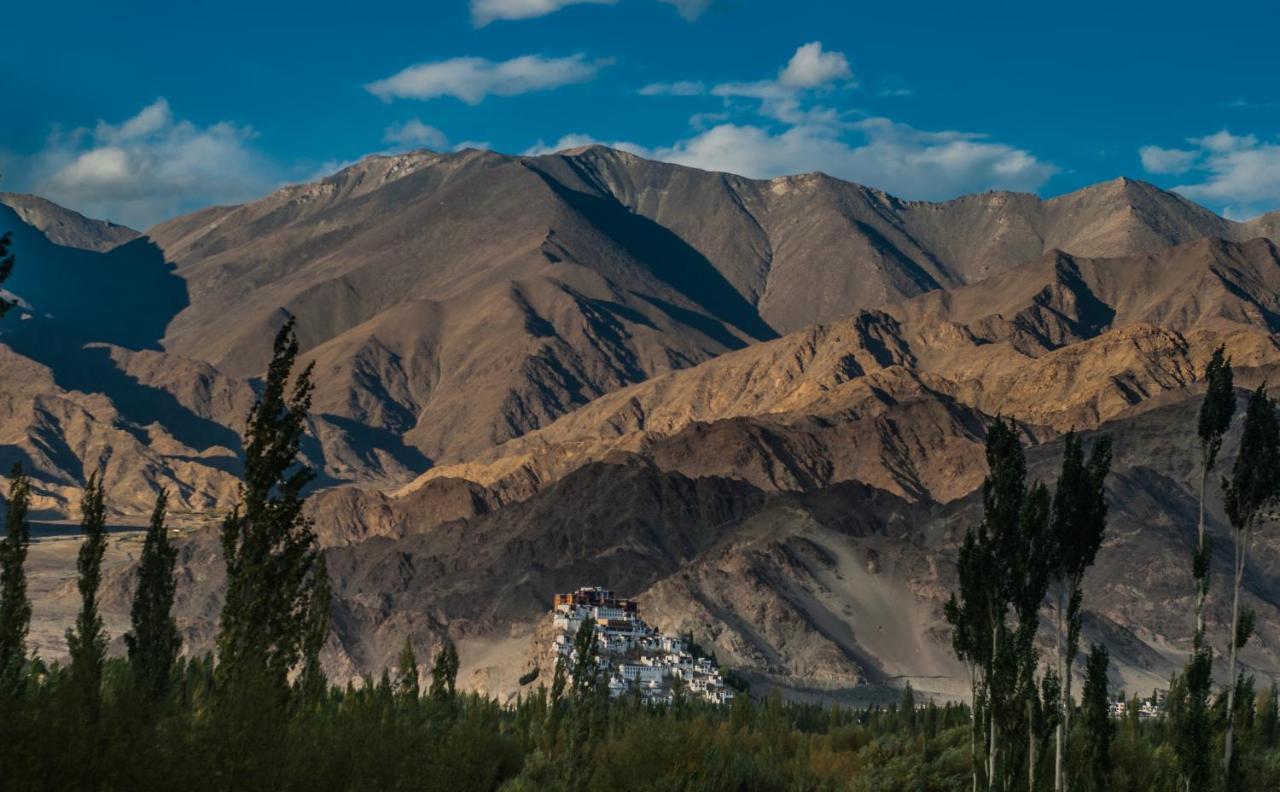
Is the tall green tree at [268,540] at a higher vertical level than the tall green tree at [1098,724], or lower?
higher

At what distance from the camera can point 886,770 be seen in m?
81.2

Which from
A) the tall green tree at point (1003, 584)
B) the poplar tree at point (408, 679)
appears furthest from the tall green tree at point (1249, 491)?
the poplar tree at point (408, 679)

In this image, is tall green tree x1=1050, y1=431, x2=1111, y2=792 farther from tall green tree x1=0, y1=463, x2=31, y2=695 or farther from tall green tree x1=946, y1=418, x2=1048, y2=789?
tall green tree x1=0, y1=463, x2=31, y2=695

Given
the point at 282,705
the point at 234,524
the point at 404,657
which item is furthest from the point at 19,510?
the point at 404,657

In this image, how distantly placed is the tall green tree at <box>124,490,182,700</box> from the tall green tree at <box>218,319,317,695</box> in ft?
64.0

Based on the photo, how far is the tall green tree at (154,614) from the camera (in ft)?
228

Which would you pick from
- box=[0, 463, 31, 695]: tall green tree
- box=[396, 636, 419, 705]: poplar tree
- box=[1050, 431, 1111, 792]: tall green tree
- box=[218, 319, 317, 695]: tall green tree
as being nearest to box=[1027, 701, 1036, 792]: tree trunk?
box=[1050, 431, 1111, 792]: tall green tree

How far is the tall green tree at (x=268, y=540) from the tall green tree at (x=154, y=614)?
768 inches

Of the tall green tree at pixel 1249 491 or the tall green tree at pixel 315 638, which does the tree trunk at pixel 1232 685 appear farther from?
the tall green tree at pixel 315 638

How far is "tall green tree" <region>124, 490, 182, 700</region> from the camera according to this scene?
69.6 meters

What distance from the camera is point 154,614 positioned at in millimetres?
70375

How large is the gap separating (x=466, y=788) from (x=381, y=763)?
11683 mm

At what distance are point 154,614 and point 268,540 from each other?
22.2 metres

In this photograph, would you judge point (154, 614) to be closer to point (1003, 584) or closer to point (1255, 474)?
point (1003, 584)
